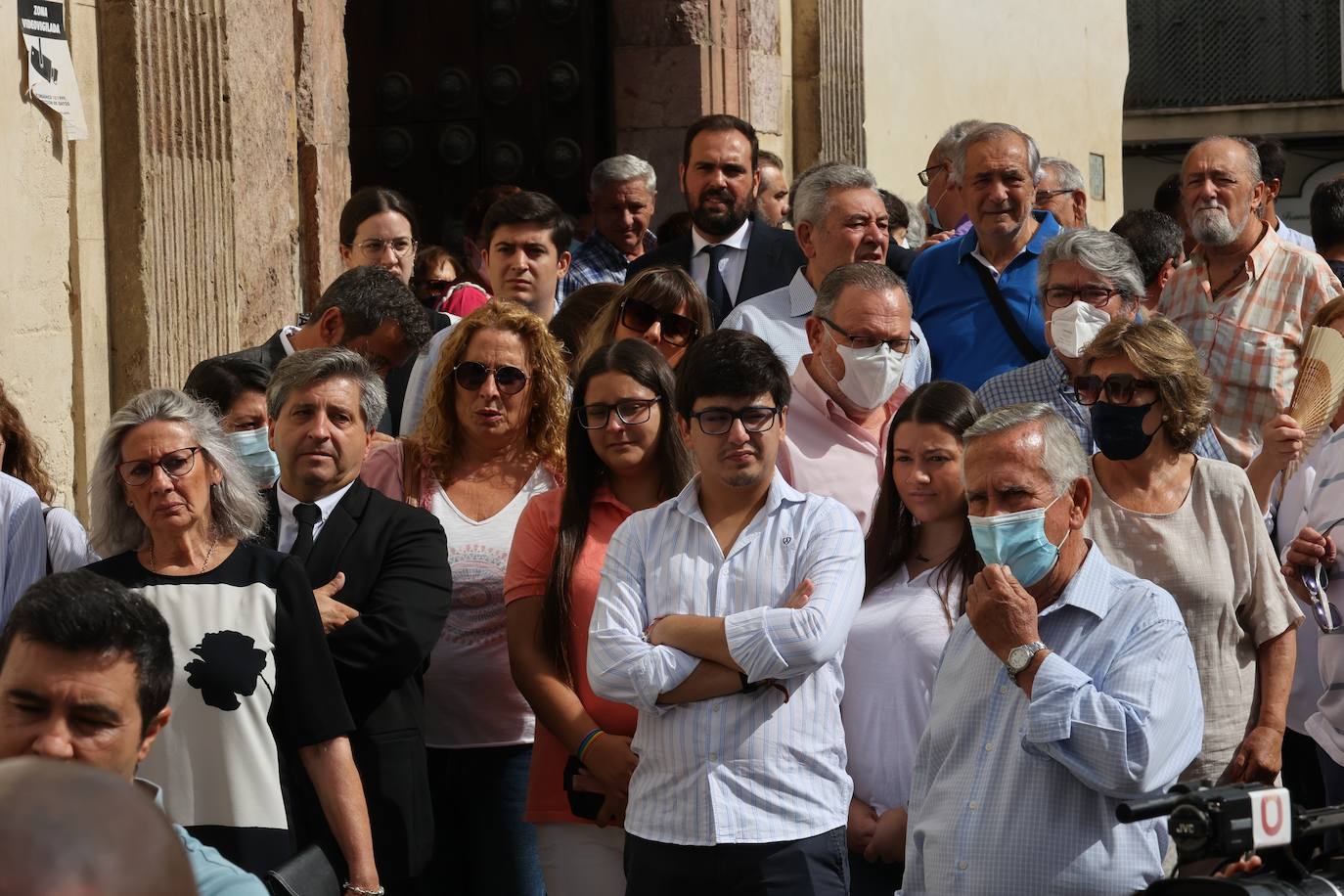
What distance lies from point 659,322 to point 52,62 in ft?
8.59

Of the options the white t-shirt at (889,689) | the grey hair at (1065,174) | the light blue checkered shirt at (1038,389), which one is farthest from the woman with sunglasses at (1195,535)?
the grey hair at (1065,174)

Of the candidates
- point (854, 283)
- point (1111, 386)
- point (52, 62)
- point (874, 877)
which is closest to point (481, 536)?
point (854, 283)

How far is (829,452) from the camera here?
205 inches

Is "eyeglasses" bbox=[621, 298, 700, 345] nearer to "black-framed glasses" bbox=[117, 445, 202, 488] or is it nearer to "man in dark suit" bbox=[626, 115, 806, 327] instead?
"man in dark suit" bbox=[626, 115, 806, 327]

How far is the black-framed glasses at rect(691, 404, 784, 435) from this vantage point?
4.41 meters

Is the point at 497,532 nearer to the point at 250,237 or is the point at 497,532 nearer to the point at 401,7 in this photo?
the point at 250,237

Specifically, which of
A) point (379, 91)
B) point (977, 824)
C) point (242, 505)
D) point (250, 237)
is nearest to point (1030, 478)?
point (977, 824)

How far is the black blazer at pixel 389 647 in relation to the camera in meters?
4.45

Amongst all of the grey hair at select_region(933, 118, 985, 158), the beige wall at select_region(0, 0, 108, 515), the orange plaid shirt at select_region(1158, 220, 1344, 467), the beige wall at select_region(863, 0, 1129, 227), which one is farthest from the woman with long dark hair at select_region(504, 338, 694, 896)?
the beige wall at select_region(863, 0, 1129, 227)

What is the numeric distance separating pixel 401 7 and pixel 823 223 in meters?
4.91

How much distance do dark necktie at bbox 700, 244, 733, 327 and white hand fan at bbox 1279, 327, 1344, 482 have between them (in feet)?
7.48

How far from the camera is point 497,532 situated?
5.06 meters

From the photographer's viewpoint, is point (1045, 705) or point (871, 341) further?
point (871, 341)

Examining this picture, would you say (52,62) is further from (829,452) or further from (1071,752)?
(1071,752)
